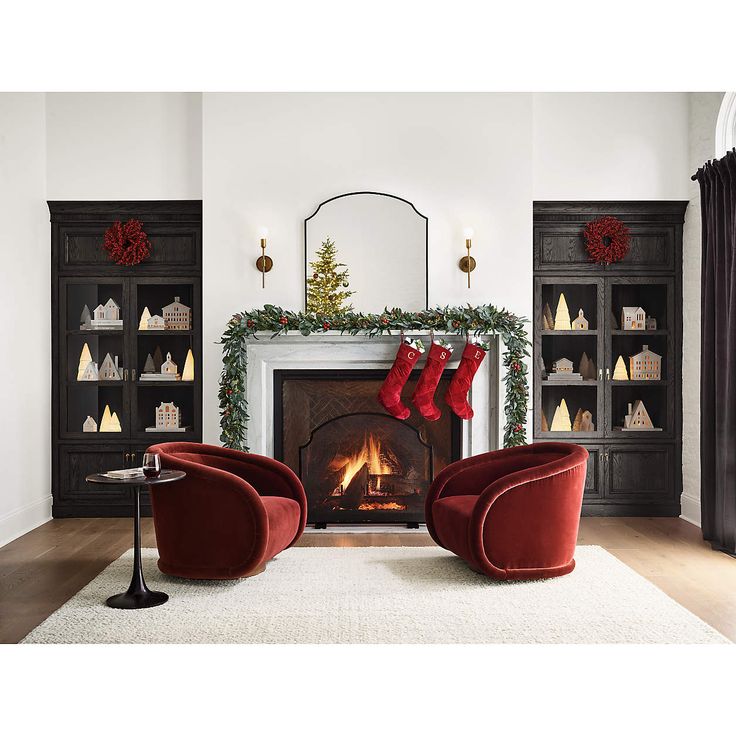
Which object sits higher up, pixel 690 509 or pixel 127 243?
pixel 127 243

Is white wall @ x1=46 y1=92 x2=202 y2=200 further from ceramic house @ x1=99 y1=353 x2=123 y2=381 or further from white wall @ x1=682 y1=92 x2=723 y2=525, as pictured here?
white wall @ x1=682 y1=92 x2=723 y2=525

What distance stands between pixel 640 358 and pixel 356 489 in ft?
8.17

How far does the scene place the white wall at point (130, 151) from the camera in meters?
5.88

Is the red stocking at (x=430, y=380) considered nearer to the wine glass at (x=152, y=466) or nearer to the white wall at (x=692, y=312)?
the white wall at (x=692, y=312)

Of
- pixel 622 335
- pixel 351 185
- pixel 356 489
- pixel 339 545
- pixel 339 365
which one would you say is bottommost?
pixel 339 545

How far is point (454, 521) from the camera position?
160 inches

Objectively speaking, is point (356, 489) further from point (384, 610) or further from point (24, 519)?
point (24, 519)

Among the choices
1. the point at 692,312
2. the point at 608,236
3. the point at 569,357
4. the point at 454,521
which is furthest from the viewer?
the point at 569,357

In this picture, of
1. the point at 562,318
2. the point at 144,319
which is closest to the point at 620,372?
the point at 562,318

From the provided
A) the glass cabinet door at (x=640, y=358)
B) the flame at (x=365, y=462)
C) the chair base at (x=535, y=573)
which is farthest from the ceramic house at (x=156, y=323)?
the glass cabinet door at (x=640, y=358)

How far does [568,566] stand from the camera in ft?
13.4

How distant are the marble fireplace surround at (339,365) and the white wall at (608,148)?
1.52 metres

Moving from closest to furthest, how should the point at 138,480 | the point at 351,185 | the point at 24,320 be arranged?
the point at 138,480 < the point at 24,320 < the point at 351,185
